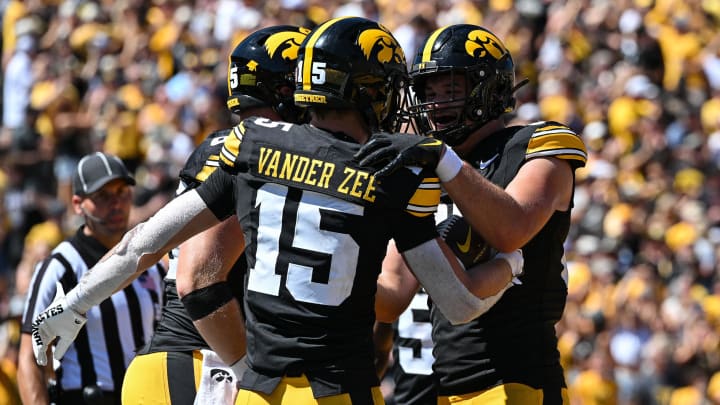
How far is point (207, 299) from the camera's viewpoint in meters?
4.60

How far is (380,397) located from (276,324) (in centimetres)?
39

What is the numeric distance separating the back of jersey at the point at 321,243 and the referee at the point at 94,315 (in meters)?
2.48

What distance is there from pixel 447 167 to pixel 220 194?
738 mm

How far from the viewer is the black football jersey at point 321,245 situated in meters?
3.96

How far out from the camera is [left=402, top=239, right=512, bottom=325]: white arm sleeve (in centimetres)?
401

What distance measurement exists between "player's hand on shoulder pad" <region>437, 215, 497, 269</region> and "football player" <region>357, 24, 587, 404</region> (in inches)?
6.9

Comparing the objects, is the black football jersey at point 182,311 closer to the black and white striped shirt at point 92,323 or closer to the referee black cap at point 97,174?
the black and white striped shirt at point 92,323

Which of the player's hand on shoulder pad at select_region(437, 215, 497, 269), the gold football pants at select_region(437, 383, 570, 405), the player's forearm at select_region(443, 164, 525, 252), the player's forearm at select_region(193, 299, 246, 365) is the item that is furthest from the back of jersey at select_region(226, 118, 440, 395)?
the gold football pants at select_region(437, 383, 570, 405)

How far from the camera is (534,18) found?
14633 mm

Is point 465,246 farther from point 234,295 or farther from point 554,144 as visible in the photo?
point 234,295

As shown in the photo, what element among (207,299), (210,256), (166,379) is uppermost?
(210,256)

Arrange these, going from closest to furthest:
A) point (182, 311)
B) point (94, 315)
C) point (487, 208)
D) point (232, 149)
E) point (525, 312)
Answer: point (232, 149) < point (487, 208) < point (525, 312) < point (182, 311) < point (94, 315)

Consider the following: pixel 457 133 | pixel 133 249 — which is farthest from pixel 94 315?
pixel 457 133

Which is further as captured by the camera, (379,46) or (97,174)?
(97,174)
